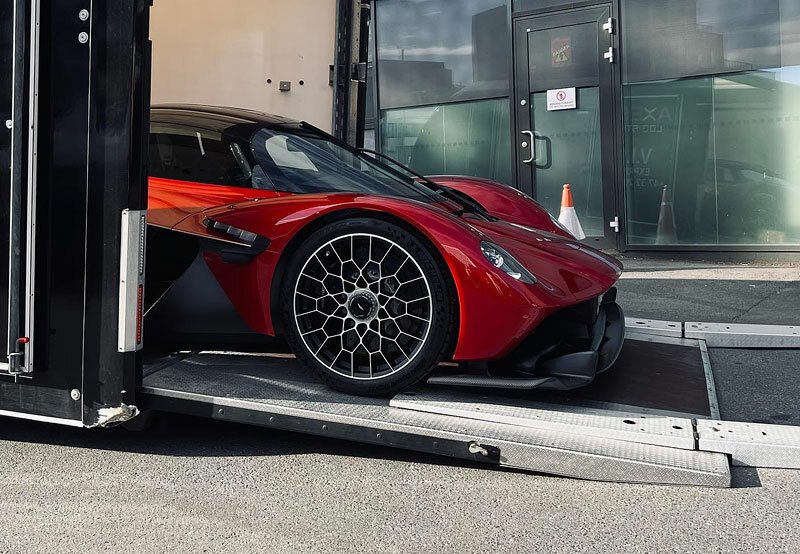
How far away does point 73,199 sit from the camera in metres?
3.09

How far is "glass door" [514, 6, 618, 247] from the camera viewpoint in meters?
9.70

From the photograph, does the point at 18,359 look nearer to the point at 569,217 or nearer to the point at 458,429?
the point at 458,429

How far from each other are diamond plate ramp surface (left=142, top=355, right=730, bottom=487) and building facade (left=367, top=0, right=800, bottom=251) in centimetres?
657

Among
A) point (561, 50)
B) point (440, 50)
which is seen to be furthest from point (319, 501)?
point (440, 50)

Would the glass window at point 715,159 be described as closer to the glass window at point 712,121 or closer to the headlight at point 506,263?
the glass window at point 712,121

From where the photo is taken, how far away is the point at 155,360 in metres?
3.76

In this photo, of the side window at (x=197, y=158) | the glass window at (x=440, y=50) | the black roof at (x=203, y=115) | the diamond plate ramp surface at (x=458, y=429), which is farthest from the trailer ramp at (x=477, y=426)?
the glass window at (x=440, y=50)

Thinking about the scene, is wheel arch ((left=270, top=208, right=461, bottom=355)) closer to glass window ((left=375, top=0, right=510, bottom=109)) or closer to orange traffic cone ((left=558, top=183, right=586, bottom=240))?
orange traffic cone ((left=558, top=183, right=586, bottom=240))

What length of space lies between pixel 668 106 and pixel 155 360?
7.19 metres

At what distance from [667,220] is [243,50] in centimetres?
576

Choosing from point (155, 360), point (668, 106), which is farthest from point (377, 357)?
point (668, 106)

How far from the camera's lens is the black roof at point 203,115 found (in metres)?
4.21

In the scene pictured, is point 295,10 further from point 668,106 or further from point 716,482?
point 668,106

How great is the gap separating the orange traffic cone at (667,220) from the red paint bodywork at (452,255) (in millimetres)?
5660
